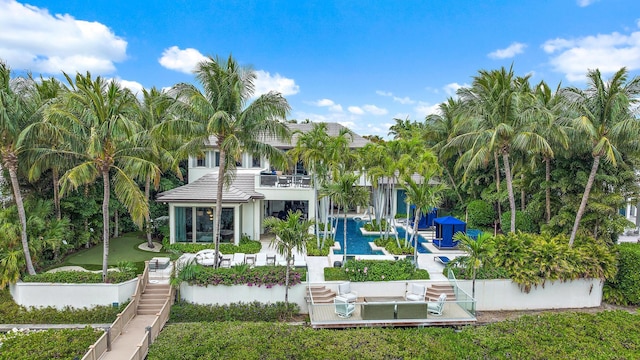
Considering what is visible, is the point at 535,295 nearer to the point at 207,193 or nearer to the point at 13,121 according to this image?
the point at 207,193

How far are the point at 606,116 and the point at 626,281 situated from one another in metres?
6.96

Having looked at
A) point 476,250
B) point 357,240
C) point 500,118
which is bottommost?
point 357,240

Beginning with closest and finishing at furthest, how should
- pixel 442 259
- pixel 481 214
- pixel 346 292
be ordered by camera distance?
1. pixel 346 292
2. pixel 442 259
3. pixel 481 214

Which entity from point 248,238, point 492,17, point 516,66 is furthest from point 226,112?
point 492,17

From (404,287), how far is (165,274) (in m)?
10.4

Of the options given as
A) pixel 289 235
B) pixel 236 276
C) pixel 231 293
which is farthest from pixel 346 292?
pixel 231 293

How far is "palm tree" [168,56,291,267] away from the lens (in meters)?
13.3

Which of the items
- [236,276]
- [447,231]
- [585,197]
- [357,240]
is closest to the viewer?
[236,276]

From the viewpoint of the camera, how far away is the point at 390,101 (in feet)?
127

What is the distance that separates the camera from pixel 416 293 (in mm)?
13742

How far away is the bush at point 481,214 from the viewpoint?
84.4 ft

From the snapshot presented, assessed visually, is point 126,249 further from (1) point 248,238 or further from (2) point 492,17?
(2) point 492,17

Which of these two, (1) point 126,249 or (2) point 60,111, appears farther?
(1) point 126,249

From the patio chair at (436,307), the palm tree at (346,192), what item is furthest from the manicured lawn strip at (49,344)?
the patio chair at (436,307)
